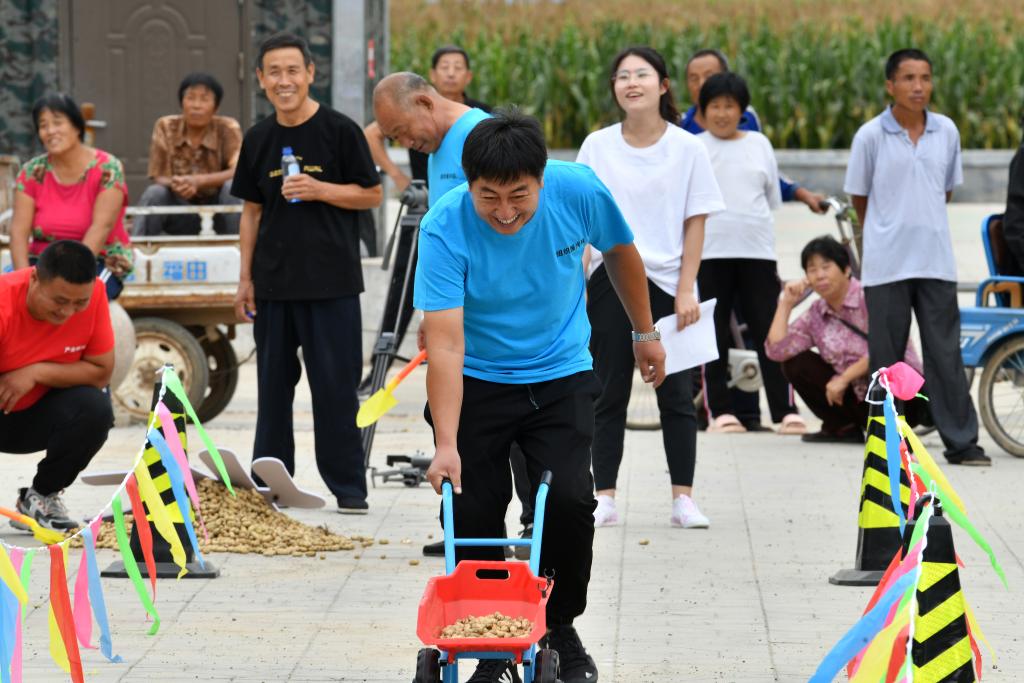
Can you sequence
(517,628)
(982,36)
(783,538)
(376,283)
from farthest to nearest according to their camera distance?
1. (982,36)
2. (376,283)
3. (783,538)
4. (517,628)

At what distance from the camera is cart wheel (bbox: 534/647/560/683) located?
458cm

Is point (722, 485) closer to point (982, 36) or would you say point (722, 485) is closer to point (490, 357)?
point (490, 357)

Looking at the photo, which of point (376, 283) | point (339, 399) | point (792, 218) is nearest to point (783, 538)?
point (339, 399)

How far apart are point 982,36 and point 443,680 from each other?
80.8 feet

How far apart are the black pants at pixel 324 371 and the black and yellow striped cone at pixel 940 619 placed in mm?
3978

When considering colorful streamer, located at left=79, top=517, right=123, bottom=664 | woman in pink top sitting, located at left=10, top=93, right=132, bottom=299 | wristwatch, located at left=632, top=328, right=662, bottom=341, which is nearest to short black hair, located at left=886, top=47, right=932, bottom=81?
wristwatch, located at left=632, top=328, right=662, bottom=341

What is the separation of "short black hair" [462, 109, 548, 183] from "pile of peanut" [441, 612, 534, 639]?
1137 millimetres

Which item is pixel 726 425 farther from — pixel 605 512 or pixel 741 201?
pixel 605 512

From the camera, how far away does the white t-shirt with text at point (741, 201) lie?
1020cm

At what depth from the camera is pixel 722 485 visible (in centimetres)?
888

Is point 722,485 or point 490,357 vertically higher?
point 490,357

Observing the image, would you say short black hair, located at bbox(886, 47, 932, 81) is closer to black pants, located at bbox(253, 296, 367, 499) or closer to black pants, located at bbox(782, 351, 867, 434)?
black pants, located at bbox(782, 351, 867, 434)

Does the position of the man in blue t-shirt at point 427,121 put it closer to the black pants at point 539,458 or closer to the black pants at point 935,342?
the black pants at point 539,458

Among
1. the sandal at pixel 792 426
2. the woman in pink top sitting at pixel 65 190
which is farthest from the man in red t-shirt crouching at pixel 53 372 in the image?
the sandal at pixel 792 426
